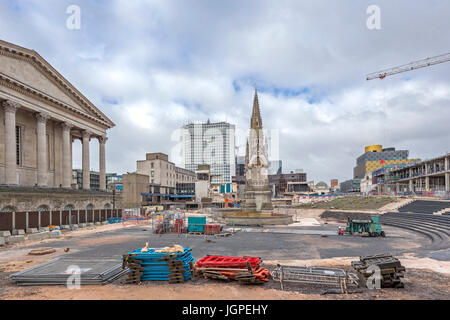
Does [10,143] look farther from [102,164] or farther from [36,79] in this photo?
[102,164]

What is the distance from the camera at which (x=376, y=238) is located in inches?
995

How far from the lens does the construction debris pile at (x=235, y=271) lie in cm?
1147

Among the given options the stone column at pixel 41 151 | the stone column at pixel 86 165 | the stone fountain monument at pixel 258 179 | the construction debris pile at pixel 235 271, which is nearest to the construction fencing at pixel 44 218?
the stone column at pixel 41 151

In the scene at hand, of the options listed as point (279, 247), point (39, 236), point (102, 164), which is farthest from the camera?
point (102, 164)

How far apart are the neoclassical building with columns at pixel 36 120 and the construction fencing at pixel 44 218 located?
5520 mm

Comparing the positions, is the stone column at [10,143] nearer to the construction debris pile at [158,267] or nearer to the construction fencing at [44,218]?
the construction fencing at [44,218]

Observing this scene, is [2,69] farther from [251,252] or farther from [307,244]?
[307,244]

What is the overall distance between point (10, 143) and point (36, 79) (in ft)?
40.6

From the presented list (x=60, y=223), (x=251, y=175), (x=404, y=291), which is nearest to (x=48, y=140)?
(x=60, y=223)

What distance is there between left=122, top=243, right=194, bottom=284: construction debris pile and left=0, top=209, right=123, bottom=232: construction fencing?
1002 inches

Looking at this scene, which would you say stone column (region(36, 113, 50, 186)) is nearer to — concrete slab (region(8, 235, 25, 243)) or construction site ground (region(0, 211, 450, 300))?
concrete slab (region(8, 235, 25, 243))

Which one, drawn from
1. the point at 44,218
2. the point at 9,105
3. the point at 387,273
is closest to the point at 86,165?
the point at 9,105

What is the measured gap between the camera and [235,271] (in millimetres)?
11852

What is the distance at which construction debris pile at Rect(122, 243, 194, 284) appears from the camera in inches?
473
